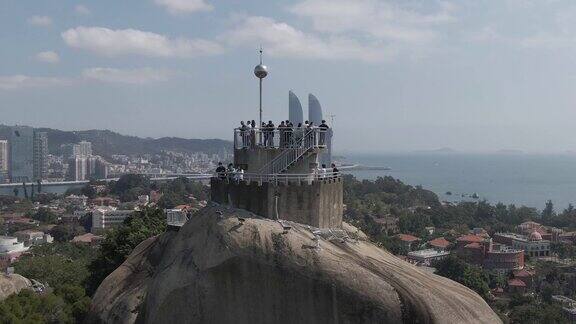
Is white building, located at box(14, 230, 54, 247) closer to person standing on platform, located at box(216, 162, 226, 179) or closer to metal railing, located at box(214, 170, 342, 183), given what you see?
person standing on platform, located at box(216, 162, 226, 179)

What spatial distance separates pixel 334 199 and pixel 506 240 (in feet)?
250

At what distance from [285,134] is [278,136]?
0.87ft

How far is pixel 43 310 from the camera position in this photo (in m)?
19.5

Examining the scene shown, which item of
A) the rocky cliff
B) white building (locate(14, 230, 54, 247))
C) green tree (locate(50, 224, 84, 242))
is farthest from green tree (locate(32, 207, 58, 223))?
the rocky cliff

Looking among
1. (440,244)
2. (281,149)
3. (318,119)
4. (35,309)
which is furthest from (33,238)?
(281,149)

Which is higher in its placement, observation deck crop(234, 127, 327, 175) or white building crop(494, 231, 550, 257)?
observation deck crop(234, 127, 327, 175)

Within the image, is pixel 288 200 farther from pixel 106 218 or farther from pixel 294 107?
pixel 106 218

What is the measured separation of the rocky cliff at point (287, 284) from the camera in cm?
1312

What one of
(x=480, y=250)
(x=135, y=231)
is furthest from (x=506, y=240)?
(x=135, y=231)

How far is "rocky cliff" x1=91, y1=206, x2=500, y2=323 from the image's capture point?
13.1 m

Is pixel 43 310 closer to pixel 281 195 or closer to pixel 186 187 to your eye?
pixel 281 195

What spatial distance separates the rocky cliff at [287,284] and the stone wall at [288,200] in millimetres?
412

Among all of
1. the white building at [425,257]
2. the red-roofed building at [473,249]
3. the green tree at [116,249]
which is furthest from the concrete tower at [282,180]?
the red-roofed building at [473,249]

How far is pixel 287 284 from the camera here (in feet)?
44.3
